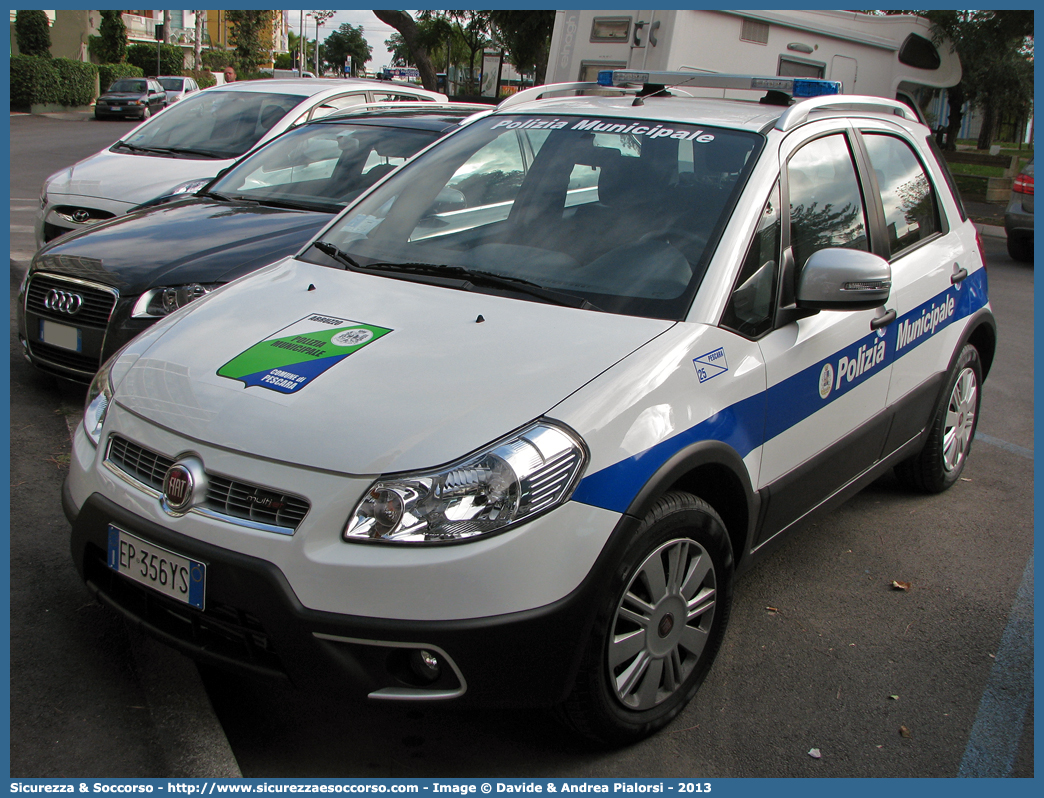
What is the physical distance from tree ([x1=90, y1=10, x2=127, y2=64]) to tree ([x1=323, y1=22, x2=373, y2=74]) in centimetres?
5872

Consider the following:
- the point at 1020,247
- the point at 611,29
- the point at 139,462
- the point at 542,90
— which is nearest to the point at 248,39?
the point at 1020,247

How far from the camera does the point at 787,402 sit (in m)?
3.09

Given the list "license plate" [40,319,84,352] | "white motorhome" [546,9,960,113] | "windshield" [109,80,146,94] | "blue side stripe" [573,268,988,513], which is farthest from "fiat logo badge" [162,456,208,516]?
"windshield" [109,80,146,94]

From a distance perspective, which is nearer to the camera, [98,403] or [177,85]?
[98,403]

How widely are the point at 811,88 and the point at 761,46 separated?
21.3 feet

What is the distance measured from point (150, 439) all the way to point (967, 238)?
3778 millimetres

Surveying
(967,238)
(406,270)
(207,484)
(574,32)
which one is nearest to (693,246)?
(406,270)

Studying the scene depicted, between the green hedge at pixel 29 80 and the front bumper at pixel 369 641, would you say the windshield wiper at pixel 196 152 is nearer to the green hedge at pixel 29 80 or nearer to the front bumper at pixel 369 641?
the front bumper at pixel 369 641

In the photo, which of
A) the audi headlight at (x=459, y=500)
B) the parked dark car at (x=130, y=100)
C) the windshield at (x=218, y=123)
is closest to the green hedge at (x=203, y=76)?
the parked dark car at (x=130, y=100)

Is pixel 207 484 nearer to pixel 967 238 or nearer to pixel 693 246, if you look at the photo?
pixel 693 246

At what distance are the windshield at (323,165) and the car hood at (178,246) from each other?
0.41m

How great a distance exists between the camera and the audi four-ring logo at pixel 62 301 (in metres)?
4.91

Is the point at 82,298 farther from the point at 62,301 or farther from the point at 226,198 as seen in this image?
the point at 226,198

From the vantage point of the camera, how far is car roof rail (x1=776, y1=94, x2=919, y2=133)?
11.0 ft
